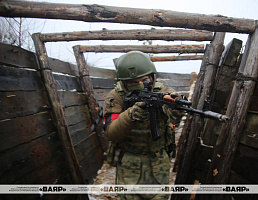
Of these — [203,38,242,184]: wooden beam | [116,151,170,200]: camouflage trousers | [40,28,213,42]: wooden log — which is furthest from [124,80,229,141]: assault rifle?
[40,28,213,42]: wooden log

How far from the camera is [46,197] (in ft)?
8.24

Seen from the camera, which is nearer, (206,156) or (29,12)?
(29,12)

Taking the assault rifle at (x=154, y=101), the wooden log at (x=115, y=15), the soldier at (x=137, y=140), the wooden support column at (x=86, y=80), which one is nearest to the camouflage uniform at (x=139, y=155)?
the soldier at (x=137, y=140)

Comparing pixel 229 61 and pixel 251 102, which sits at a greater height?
pixel 229 61

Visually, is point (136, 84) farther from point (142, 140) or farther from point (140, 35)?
point (140, 35)

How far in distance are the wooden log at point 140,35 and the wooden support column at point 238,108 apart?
1.32 m

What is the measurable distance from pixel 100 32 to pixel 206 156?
10.6 feet

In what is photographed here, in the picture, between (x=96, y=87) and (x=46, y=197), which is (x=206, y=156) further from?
(x=96, y=87)

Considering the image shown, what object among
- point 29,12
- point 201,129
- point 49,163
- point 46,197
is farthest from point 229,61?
point 46,197

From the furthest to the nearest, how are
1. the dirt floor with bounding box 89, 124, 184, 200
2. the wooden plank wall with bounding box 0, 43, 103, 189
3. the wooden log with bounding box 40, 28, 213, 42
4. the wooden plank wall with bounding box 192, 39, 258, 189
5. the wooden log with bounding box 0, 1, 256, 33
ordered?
the dirt floor with bounding box 89, 124, 184, 200 < the wooden log with bounding box 40, 28, 213, 42 < the wooden plank wall with bounding box 0, 43, 103, 189 < the wooden plank wall with bounding box 192, 39, 258, 189 < the wooden log with bounding box 0, 1, 256, 33

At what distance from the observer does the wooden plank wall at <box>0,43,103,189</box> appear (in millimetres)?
2070

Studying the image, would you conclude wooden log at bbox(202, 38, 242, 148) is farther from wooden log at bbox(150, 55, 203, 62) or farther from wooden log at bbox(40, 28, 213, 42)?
wooden log at bbox(150, 55, 203, 62)

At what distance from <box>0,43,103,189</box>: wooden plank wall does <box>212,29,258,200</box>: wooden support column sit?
2690 mm

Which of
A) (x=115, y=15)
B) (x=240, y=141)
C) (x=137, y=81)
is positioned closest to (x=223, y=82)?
(x=240, y=141)
